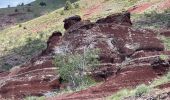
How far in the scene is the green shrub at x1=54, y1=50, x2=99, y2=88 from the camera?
49.9 m

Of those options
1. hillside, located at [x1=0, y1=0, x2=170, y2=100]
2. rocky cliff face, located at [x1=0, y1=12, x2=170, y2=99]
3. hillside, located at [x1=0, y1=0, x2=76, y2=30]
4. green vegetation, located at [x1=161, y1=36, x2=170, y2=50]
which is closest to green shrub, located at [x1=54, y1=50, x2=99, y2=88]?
hillside, located at [x1=0, y1=0, x2=170, y2=100]

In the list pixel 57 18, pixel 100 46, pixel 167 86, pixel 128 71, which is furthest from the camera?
pixel 57 18

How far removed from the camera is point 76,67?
5056 centimetres

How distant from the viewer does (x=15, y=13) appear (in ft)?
478

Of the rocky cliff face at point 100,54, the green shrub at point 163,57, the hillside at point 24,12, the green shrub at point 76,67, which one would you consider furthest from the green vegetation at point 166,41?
the hillside at point 24,12

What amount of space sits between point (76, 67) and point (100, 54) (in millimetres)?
2973

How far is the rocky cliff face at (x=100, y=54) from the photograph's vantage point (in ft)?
161

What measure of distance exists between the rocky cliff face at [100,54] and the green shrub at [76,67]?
2.64ft

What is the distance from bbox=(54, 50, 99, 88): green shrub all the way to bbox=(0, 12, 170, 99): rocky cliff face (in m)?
0.80

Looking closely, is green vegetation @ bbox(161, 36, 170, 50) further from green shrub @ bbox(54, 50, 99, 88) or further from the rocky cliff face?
green shrub @ bbox(54, 50, 99, 88)

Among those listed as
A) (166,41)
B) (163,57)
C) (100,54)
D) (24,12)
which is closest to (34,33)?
(166,41)

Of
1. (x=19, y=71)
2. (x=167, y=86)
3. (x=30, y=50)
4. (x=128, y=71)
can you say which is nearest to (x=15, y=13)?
(x=30, y=50)

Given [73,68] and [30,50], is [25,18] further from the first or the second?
[73,68]

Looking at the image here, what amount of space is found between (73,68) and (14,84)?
6948 millimetres
